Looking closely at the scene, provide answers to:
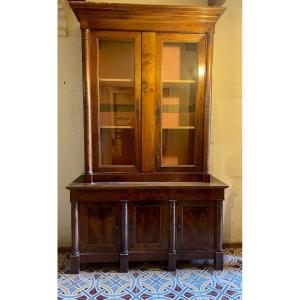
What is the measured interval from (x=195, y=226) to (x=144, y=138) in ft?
2.93

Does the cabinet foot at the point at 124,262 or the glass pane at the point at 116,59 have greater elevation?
the glass pane at the point at 116,59

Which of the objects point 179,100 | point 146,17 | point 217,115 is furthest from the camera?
point 217,115

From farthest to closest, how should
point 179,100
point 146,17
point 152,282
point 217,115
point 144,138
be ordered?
1. point 217,115
2. point 179,100
3. point 144,138
4. point 146,17
5. point 152,282

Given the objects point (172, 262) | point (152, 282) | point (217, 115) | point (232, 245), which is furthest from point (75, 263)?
point (217, 115)

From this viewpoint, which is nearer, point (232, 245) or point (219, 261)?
point (219, 261)

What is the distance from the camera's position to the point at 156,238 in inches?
86.4

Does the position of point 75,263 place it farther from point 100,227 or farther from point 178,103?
point 178,103

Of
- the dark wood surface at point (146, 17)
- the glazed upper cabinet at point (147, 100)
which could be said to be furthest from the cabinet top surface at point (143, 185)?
the dark wood surface at point (146, 17)

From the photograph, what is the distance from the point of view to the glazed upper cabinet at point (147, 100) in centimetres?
220

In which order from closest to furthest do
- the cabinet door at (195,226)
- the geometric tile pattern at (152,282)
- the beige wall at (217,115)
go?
1. the geometric tile pattern at (152,282)
2. the cabinet door at (195,226)
3. the beige wall at (217,115)

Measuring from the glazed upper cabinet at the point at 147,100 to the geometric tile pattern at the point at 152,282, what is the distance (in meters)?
0.88

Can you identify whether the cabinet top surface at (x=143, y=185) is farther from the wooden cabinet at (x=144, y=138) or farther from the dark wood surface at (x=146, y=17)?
the dark wood surface at (x=146, y=17)

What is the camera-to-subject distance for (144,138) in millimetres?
2244
